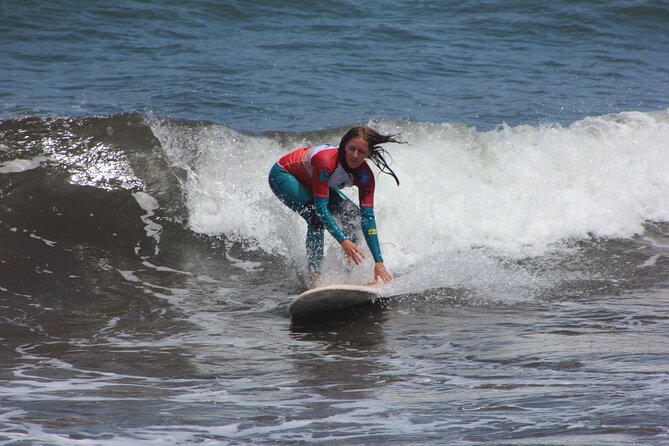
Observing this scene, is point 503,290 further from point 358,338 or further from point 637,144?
point 637,144

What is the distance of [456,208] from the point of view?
927cm

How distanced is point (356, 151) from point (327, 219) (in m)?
0.55

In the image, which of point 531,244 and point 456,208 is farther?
point 456,208

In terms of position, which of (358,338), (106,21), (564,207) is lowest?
(358,338)

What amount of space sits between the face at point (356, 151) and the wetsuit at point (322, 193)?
165 mm

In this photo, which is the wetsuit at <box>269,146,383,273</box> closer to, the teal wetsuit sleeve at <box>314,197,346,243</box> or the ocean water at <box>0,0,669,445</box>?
the teal wetsuit sleeve at <box>314,197,346,243</box>

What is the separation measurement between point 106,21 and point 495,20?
772 centimetres

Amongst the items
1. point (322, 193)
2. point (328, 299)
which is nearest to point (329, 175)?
point (322, 193)

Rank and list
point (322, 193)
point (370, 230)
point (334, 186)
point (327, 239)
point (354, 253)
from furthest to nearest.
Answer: point (327, 239)
point (334, 186)
point (370, 230)
point (322, 193)
point (354, 253)

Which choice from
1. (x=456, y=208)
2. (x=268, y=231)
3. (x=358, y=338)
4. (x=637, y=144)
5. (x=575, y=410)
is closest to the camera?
(x=575, y=410)

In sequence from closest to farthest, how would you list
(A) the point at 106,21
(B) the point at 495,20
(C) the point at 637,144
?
(C) the point at 637,144
(A) the point at 106,21
(B) the point at 495,20

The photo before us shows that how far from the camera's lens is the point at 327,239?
7863 mm

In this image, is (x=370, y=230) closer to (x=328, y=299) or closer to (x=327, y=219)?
(x=327, y=219)

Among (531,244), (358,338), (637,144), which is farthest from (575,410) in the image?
(637,144)
